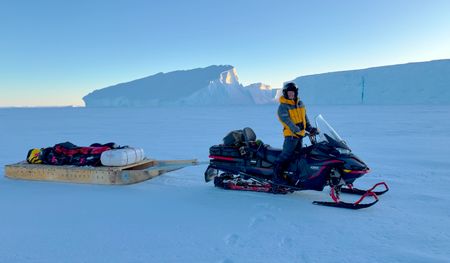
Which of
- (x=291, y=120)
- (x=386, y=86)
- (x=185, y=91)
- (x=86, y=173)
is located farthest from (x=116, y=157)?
(x=185, y=91)

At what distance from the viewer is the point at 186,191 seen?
468 cm

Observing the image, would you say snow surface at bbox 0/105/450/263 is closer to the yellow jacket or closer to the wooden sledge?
the wooden sledge

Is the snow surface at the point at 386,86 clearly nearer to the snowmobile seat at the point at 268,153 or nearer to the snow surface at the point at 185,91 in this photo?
the snow surface at the point at 185,91

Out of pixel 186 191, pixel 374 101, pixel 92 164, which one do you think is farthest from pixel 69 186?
pixel 374 101

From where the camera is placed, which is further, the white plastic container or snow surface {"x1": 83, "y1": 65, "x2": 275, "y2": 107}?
snow surface {"x1": 83, "y1": 65, "x2": 275, "y2": 107}

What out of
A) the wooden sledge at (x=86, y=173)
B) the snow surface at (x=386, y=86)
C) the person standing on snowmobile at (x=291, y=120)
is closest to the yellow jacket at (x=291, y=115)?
the person standing on snowmobile at (x=291, y=120)

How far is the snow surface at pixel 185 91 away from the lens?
65000mm

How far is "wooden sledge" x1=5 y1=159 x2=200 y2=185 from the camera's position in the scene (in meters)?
4.93

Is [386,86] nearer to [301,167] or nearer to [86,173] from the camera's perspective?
[301,167]

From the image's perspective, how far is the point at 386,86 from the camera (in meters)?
50.1

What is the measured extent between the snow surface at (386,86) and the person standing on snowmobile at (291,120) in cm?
4637

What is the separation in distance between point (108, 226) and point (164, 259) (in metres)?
0.95

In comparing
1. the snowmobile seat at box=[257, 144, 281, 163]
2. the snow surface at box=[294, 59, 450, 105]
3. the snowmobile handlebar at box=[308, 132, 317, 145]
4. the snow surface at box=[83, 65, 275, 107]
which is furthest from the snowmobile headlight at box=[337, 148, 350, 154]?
the snow surface at box=[83, 65, 275, 107]

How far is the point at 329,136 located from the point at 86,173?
3416 millimetres
